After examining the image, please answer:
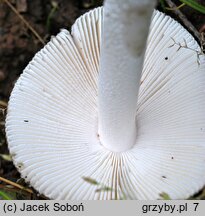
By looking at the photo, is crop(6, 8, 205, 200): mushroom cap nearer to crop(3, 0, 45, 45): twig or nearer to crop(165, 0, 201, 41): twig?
crop(165, 0, 201, 41): twig

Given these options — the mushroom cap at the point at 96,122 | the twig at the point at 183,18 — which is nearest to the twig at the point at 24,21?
the mushroom cap at the point at 96,122

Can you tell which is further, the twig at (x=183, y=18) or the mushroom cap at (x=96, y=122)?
the twig at (x=183, y=18)

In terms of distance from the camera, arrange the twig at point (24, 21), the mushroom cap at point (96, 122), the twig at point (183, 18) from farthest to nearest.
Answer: the twig at point (24, 21)
the twig at point (183, 18)
the mushroom cap at point (96, 122)

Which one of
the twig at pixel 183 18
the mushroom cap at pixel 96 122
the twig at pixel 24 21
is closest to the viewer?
the mushroom cap at pixel 96 122

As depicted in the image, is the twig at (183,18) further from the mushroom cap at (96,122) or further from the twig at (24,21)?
the twig at (24,21)

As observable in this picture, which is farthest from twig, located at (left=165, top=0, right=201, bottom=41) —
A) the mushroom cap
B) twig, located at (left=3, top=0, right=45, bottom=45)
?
twig, located at (left=3, top=0, right=45, bottom=45)

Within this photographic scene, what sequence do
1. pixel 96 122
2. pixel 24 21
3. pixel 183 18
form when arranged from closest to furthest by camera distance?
pixel 96 122
pixel 183 18
pixel 24 21

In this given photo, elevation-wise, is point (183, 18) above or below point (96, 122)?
above

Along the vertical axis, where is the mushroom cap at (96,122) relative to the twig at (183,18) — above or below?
below

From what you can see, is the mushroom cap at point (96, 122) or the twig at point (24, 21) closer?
the mushroom cap at point (96, 122)
